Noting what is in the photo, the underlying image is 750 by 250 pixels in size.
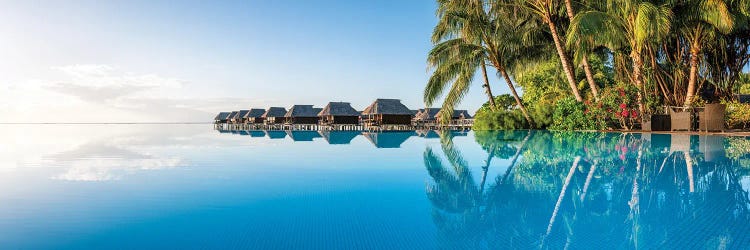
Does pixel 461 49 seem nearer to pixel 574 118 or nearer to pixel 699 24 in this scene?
pixel 574 118

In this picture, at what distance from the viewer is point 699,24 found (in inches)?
543

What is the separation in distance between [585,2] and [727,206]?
13.4 m

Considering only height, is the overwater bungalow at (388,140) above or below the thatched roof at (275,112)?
below

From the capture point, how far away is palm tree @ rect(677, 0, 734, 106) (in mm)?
12469

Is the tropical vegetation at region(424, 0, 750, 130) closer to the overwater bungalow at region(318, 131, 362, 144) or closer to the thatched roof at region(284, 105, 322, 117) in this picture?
the overwater bungalow at region(318, 131, 362, 144)

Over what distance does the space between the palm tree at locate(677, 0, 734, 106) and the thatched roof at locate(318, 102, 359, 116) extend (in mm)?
24217

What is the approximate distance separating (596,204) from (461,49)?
47.5 ft

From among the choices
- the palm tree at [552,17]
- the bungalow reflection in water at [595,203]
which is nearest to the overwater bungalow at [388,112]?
the palm tree at [552,17]

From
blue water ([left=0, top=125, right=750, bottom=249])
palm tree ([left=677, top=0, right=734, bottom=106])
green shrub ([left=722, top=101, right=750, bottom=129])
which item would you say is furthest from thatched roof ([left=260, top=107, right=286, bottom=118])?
blue water ([left=0, top=125, right=750, bottom=249])

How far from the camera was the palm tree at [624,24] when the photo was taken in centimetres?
1206

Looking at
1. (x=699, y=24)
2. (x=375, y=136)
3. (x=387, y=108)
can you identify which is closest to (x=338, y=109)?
(x=387, y=108)

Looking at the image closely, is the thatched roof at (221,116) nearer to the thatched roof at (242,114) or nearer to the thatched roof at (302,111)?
the thatched roof at (242,114)

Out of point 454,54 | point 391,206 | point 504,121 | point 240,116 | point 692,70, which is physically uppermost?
point 454,54

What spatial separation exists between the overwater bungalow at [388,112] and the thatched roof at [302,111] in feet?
32.3
